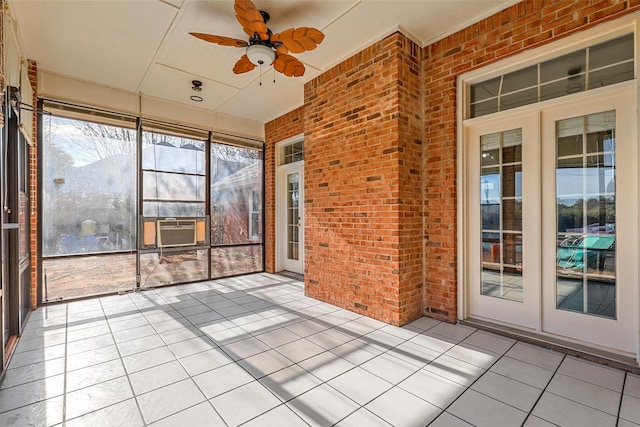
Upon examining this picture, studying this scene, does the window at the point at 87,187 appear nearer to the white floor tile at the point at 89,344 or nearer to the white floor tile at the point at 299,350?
the white floor tile at the point at 89,344

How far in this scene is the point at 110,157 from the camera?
4523mm

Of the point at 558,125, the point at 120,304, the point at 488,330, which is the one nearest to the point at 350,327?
the point at 488,330

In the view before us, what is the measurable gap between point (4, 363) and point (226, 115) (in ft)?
15.0

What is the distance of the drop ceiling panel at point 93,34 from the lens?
2807 mm

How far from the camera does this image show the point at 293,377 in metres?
2.22

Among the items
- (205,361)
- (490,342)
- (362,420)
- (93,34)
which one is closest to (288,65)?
(93,34)

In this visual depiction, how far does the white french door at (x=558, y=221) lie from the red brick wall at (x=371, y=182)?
64 centimetres

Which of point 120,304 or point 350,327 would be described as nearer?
point 350,327

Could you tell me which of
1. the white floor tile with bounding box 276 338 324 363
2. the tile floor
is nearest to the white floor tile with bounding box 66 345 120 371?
the tile floor

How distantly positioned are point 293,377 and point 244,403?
1.36 ft

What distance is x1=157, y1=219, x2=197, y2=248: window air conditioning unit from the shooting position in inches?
192

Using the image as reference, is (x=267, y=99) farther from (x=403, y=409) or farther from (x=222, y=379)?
(x=403, y=409)

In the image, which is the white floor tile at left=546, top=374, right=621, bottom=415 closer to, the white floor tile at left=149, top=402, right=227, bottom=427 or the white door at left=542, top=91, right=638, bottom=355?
the white door at left=542, top=91, right=638, bottom=355

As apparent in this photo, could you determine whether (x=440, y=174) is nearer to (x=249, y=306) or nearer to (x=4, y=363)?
(x=249, y=306)
